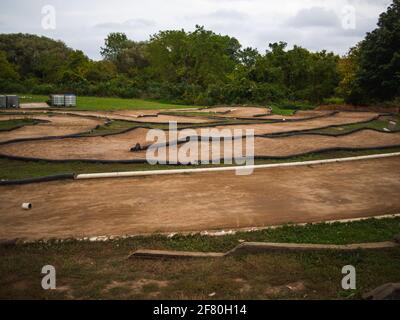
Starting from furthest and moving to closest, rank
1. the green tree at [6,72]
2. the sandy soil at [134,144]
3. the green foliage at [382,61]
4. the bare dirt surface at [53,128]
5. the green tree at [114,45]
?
the green tree at [114,45] → the green tree at [6,72] → the green foliage at [382,61] → the bare dirt surface at [53,128] → the sandy soil at [134,144]

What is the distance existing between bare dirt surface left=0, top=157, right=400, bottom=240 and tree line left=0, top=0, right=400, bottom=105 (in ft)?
68.6

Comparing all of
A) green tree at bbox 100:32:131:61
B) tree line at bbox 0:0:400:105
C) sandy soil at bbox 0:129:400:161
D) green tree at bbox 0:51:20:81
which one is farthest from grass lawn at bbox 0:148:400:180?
green tree at bbox 100:32:131:61

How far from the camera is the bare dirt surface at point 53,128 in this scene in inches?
651

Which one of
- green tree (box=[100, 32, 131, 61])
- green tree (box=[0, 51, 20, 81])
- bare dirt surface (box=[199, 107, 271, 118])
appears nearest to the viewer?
bare dirt surface (box=[199, 107, 271, 118])

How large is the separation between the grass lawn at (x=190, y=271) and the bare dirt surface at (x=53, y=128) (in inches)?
447

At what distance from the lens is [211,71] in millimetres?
49719

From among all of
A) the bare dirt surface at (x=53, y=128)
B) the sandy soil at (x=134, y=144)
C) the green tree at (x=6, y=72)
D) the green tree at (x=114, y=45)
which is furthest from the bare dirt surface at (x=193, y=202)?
the green tree at (x=114, y=45)

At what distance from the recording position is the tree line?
28.7 m

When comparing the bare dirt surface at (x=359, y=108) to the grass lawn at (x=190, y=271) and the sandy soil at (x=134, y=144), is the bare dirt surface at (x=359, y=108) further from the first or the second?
the grass lawn at (x=190, y=271)

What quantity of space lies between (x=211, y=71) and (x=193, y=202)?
143 feet

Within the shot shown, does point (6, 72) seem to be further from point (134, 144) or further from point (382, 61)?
point (382, 61)

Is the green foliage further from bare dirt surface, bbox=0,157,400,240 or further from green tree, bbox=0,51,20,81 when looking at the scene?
green tree, bbox=0,51,20,81
